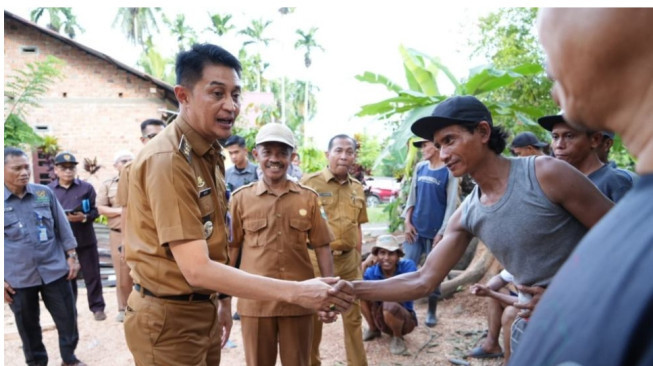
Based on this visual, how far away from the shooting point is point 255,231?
3381 mm

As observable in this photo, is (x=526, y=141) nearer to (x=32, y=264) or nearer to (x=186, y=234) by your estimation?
(x=186, y=234)

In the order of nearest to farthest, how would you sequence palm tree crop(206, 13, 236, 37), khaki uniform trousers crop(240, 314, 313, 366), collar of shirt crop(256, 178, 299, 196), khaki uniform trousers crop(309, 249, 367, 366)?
khaki uniform trousers crop(240, 314, 313, 366) → collar of shirt crop(256, 178, 299, 196) → khaki uniform trousers crop(309, 249, 367, 366) → palm tree crop(206, 13, 236, 37)

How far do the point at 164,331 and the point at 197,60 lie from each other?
4.07ft

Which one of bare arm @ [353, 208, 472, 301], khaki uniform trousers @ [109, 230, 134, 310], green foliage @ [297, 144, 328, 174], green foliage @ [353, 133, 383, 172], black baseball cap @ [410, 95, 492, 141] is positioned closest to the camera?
black baseball cap @ [410, 95, 492, 141]

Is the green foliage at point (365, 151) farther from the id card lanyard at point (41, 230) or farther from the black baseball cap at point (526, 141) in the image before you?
the id card lanyard at point (41, 230)

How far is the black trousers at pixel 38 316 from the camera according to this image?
4145 millimetres

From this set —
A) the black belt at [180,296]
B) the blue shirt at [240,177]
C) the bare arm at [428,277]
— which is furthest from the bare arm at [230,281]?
the blue shirt at [240,177]

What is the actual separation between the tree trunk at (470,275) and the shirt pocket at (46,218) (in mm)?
4597

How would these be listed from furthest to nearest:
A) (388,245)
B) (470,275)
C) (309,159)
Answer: (309,159) < (470,275) < (388,245)

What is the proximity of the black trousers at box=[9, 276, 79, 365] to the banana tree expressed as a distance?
3784 mm

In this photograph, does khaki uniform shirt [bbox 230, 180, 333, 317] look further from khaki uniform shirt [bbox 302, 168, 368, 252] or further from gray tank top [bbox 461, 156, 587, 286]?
gray tank top [bbox 461, 156, 587, 286]

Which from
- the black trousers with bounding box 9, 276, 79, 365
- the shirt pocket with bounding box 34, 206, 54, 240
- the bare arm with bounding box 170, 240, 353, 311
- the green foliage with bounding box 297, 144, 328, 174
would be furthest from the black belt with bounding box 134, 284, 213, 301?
the green foliage with bounding box 297, 144, 328, 174

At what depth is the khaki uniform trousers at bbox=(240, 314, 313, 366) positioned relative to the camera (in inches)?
125

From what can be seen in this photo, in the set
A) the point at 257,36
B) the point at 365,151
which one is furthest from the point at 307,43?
the point at 365,151
